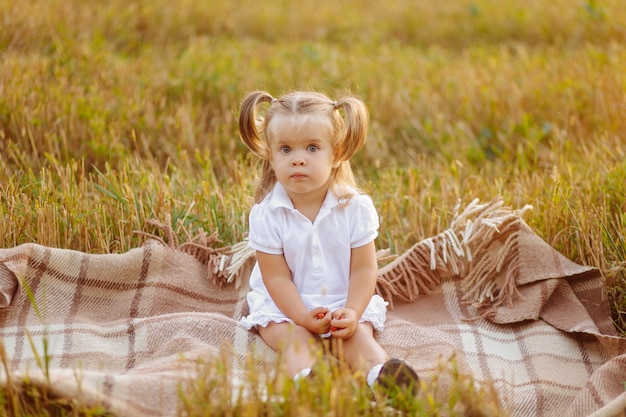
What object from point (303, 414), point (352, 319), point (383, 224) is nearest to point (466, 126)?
point (383, 224)

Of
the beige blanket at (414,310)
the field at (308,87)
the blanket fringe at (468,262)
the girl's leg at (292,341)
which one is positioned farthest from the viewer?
the field at (308,87)

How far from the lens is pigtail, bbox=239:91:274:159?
9.19 ft

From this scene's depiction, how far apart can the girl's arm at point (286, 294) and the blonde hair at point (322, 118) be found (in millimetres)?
346

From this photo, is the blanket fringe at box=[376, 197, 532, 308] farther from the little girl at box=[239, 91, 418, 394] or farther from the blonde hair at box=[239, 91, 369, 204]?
the blonde hair at box=[239, 91, 369, 204]

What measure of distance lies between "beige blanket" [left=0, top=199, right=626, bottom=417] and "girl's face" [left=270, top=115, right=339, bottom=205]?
0.61 meters

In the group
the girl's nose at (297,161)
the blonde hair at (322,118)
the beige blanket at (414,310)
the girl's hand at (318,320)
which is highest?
the blonde hair at (322,118)

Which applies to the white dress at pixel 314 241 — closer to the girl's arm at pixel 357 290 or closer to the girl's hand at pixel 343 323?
the girl's arm at pixel 357 290

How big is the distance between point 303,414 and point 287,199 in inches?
45.0

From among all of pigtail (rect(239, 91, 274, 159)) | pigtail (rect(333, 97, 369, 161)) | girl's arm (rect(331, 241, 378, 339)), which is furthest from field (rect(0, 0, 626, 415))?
girl's arm (rect(331, 241, 378, 339))

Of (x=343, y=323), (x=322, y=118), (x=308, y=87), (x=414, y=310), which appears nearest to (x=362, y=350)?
(x=343, y=323)

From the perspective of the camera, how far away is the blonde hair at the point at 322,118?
269 cm

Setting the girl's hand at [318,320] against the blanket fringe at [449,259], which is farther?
the blanket fringe at [449,259]

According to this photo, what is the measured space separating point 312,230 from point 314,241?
4 centimetres

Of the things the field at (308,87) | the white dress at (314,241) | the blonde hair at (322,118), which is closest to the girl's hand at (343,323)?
the white dress at (314,241)
